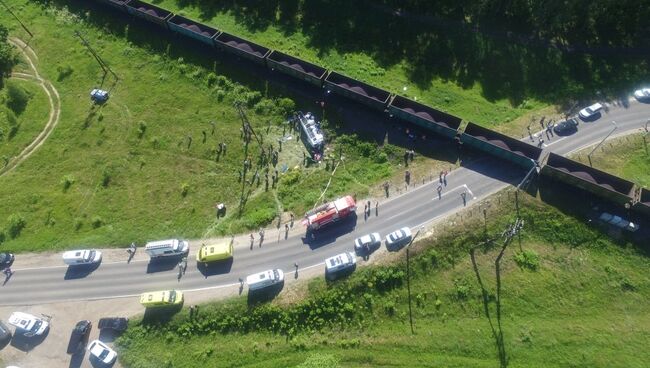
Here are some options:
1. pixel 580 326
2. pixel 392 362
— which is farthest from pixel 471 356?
pixel 580 326

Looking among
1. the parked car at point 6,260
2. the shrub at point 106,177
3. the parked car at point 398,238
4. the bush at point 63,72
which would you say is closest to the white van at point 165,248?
the shrub at point 106,177

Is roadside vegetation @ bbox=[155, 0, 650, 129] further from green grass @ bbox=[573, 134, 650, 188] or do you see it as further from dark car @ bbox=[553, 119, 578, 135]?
green grass @ bbox=[573, 134, 650, 188]

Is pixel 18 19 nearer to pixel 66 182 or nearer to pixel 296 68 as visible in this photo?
pixel 66 182

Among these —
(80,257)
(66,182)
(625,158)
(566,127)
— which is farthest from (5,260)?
(625,158)

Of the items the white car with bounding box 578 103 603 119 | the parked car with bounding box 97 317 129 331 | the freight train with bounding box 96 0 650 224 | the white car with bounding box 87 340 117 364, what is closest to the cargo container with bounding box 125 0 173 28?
the freight train with bounding box 96 0 650 224

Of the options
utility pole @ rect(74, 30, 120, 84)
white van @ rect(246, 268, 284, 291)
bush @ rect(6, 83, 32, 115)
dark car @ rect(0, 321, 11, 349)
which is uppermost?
utility pole @ rect(74, 30, 120, 84)

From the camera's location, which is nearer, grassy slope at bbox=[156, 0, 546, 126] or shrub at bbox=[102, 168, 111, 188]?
shrub at bbox=[102, 168, 111, 188]
